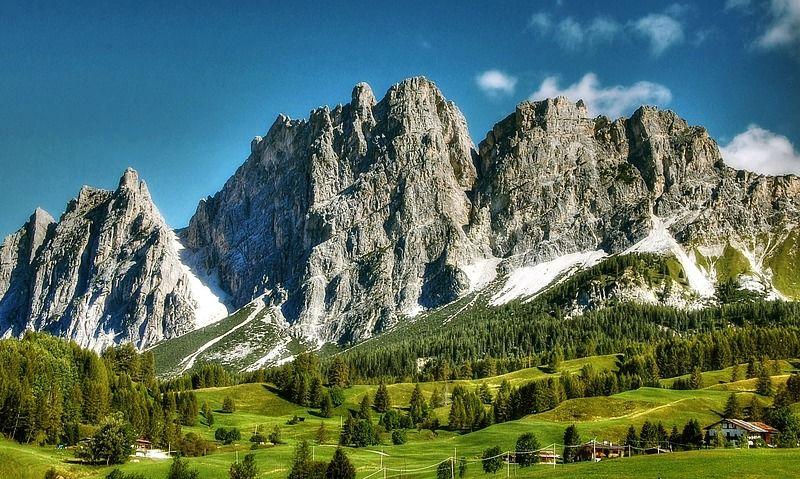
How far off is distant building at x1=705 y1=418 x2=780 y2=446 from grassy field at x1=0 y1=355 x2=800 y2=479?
12498 millimetres

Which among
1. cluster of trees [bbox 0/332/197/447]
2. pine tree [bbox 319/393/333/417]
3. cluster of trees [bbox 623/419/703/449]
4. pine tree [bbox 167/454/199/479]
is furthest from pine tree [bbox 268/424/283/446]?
cluster of trees [bbox 623/419/703/449]

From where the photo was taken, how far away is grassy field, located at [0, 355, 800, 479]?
247 ft

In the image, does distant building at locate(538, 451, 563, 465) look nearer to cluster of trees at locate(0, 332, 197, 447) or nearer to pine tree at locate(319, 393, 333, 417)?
cluster of trees at locate(0, 332, 197, 447)

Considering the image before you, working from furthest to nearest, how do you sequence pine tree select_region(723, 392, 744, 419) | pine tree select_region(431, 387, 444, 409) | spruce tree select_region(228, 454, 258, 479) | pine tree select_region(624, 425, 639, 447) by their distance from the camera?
1. pine tree select_region(431, 387, 444, 409)
2. pine tree select_region(723, 392, 744, 419)
3. pine tree select_region(624, 425, 639, 447)
4. spruce tree select_region(228, 454, 258, 479)

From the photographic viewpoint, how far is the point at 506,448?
114688 mm

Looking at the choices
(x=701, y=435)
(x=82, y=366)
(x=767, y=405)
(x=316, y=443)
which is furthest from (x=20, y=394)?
(x=767, y=405)

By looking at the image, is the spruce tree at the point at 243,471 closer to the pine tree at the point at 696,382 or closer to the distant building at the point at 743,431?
the distant building at the point at 743,431

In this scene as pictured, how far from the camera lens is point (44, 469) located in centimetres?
10044

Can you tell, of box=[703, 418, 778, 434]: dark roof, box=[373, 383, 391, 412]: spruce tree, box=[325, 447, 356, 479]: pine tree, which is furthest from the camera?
box=[373, 383, 391, 412]: spruce tree

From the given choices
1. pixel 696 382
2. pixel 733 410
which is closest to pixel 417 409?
pixel 696 382

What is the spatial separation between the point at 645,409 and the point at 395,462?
54823 millimetres

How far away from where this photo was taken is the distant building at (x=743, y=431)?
11338 cm

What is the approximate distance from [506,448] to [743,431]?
115 ft

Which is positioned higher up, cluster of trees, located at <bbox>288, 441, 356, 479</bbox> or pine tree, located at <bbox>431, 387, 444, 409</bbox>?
pine tree, located at <bbox>431, 387, 444, 409</bbox>
